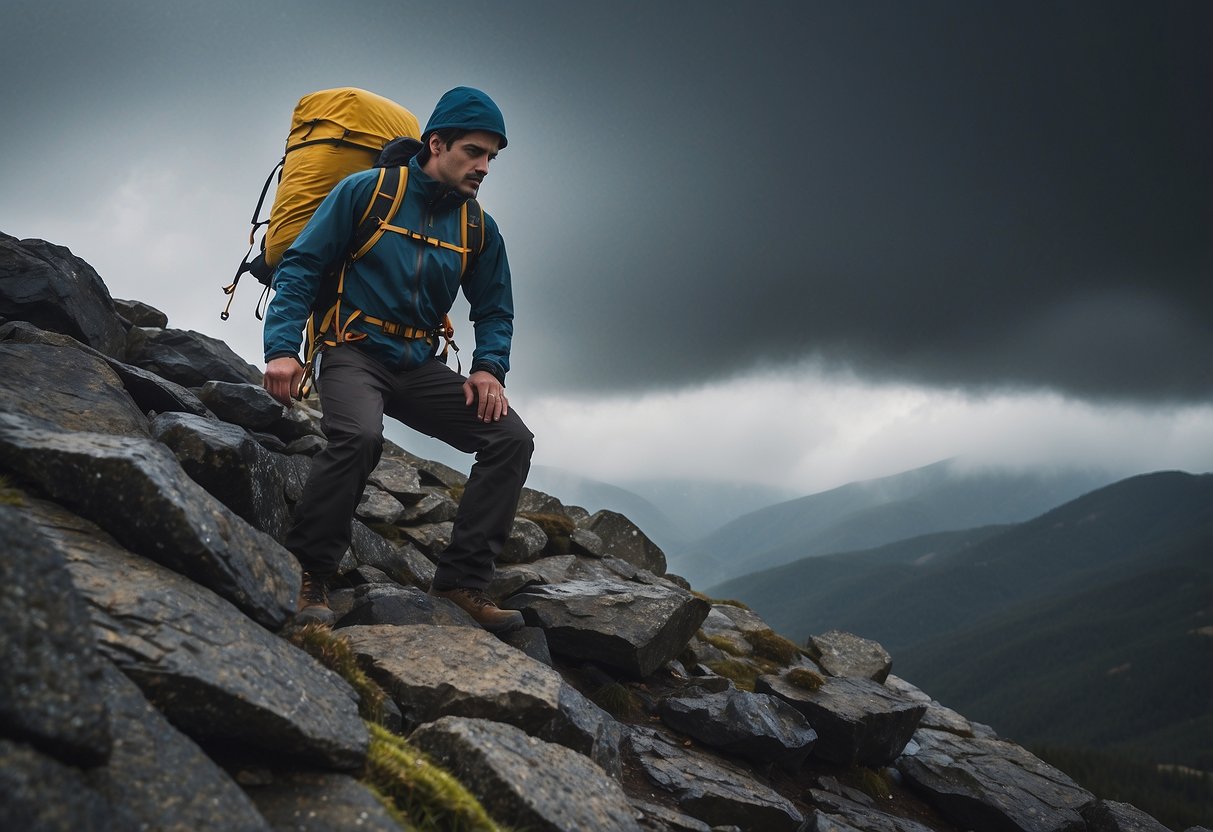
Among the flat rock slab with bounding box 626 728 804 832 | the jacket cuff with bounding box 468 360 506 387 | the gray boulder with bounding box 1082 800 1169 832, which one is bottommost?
the gray boulder with bounding box 1082 800 1169 832

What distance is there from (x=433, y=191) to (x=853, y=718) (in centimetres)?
942

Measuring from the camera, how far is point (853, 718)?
10766 millimetres

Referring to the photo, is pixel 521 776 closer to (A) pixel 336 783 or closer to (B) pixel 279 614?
(A) pixel 336 783

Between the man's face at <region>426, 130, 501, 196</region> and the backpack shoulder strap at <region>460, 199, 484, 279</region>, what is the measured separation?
1.46 ft

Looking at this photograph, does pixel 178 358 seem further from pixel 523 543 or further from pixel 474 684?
pixel 474 684

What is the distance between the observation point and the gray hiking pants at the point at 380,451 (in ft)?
23.4

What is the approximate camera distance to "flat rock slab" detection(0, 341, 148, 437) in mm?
7172

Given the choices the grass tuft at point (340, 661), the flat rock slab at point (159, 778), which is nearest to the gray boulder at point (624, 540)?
the grass tuft at point (340, 661)

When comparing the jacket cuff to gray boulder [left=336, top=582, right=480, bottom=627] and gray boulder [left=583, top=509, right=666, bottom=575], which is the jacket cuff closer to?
gray boulder [left=336, top=582, right=480, bottom=627]

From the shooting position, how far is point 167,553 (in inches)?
196

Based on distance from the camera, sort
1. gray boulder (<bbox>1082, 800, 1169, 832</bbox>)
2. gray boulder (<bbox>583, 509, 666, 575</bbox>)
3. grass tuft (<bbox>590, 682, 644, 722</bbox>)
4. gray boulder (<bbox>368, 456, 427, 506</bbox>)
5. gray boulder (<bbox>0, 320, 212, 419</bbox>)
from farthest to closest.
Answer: gray boulder (<bbox>583, 509, 666, 575</bbox>) < gray boulder (<bbox>368, 456, 427, 506</bbox>) < gray boulder (<bbox>1082, 800, 1169, 832</bbox>) < grass tuft (<bbox>590, 682, 644, 722</bbox>) < gray boulder (<bbox>0, 320, 212, 419</bbox>)

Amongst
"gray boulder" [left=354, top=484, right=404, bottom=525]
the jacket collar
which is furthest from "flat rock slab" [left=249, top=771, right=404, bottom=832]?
"gray boulder" [left=354, top=484, right=404, bottom=525]

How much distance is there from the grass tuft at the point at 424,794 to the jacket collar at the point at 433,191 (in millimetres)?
5851

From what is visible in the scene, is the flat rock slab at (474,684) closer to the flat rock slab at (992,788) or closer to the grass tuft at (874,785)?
the grass tuft at (874,785)
